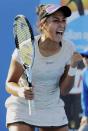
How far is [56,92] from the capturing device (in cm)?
339

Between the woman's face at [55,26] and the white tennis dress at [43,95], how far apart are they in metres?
0.11

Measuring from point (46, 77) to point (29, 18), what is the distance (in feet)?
6.20

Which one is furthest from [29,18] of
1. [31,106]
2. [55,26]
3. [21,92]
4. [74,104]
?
[21,92]

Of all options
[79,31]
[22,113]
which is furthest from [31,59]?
[79,31]

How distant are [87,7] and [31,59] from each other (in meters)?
1.68

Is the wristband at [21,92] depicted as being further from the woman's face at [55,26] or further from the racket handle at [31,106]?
the woman's face at [55,26]

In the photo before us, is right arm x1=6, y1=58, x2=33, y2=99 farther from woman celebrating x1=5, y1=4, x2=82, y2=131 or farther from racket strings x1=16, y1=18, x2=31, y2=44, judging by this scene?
racket strings x1=16, y1=18, x2=31, y2=44

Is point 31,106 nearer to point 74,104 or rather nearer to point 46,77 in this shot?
point 46,77

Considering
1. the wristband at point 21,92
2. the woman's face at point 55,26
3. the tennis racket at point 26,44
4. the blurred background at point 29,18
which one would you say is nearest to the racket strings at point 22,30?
the tennis racket at point 26,44

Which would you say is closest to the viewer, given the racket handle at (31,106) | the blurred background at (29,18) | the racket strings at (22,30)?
the racket handle at (31,106)

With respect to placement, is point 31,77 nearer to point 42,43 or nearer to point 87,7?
point 42,43

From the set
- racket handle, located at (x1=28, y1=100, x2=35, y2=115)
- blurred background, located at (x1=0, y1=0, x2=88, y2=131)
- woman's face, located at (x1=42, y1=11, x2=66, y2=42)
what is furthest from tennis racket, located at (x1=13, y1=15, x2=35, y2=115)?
blurred background, located at (x1=0, y1=0, x2=88, y2=131)

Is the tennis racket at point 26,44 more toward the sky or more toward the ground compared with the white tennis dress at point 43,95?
more toward the sky

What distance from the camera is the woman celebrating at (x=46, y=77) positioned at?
3.31 m
